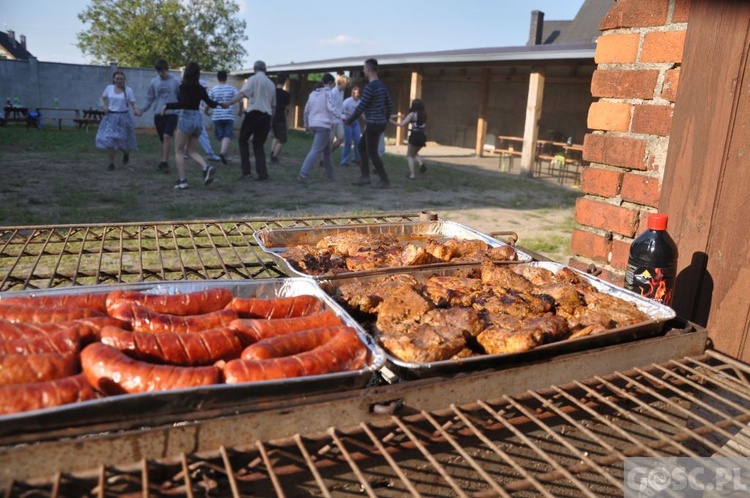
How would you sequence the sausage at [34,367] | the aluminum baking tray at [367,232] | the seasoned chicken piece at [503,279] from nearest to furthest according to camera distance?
the sausage at [34,367] → the seasoned chicken piece at [503,279] → the aluminum baking tray at [367,232]

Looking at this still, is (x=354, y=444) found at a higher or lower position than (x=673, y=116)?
lower

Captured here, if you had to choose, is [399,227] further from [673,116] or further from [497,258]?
[673,116]

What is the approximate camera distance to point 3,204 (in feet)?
27.5

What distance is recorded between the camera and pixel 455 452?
1.85m

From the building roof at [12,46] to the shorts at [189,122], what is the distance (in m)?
50.6

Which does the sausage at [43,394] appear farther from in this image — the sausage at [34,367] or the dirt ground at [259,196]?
the dirt ground at [259,196]

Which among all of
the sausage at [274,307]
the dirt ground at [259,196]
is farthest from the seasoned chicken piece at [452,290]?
the dirt ground at [259,196]

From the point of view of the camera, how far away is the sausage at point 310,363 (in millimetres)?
1609

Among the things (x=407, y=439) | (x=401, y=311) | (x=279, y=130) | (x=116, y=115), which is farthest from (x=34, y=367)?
(x=279, y=130)

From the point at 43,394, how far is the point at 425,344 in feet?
3.72

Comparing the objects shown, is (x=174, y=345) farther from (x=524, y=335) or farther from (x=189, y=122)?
(x=189, y=122)

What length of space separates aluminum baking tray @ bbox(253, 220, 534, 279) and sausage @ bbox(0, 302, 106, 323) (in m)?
1.04

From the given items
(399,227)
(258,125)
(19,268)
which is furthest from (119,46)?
(399,227)

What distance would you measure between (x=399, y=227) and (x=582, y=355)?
6.72ft
